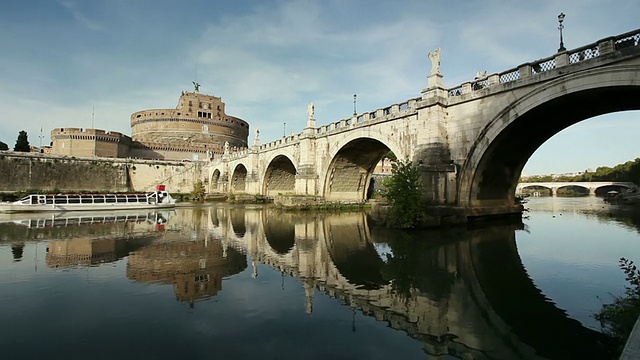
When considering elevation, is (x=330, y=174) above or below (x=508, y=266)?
above

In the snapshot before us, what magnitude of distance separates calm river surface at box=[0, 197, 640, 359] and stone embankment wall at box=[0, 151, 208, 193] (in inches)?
1851

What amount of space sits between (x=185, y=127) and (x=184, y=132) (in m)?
1.25

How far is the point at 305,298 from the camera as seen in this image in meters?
7.41

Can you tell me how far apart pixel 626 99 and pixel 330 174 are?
22.0 metres

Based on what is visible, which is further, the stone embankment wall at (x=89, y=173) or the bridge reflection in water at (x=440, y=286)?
the stone embankment wall at (x=89, y=173)

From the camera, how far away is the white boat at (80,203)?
27281 millimetres

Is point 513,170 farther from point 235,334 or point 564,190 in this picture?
point 564,190

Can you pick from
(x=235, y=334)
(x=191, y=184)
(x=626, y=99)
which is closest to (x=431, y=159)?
(x=626, y=99)

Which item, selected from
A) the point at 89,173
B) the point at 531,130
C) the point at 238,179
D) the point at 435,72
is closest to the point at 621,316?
the point at 531,130

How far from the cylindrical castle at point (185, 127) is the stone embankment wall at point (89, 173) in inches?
467

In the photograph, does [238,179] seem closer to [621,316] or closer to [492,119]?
[492,119]

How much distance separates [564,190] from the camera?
105000 millimetres

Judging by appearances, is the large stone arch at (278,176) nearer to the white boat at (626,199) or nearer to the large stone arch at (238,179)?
the large stone arch at (238,179)

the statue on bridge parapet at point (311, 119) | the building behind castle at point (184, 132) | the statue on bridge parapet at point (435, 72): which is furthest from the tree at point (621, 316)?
the building behind castle at point (184, 132)
